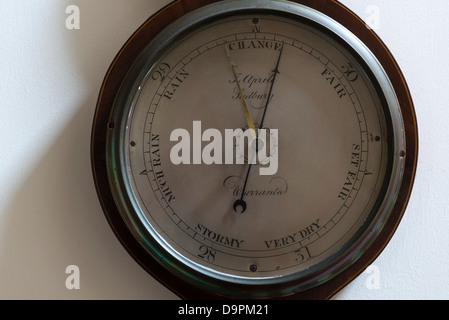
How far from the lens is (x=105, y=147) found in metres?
0.77

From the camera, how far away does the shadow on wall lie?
0.82m

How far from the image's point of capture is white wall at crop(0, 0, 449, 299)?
0.82 m

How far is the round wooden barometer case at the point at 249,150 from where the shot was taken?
747 mm

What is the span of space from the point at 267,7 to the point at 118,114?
0.78 ft

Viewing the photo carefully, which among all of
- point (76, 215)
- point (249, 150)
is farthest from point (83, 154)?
point (249, 150)

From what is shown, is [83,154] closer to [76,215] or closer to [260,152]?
[76,215]

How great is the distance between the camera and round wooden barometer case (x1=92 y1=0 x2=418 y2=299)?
75cm

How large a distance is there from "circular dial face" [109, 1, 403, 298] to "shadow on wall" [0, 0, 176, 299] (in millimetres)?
94

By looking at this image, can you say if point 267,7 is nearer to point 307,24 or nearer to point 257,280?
point 307,24

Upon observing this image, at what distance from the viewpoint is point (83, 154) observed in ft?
2.69

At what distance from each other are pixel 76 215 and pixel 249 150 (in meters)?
0.27

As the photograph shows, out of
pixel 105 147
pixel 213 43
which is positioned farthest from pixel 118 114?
pixel 213 43

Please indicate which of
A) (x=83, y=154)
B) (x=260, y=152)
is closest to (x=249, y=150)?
(x=260, y=152)

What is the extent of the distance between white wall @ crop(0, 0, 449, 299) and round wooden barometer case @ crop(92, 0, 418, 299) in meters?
0.06
